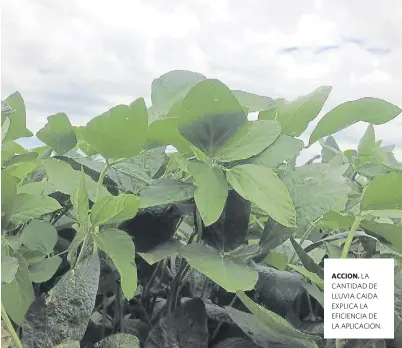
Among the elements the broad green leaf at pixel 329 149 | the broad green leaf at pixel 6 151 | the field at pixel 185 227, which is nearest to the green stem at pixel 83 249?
the field at pixel 185 227

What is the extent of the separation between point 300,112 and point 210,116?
0.11 m

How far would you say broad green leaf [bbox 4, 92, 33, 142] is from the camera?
1.37 ft

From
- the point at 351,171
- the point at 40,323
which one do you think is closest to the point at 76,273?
the point at 40,323

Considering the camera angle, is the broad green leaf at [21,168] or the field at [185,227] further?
the broad green leaf at [21,168]

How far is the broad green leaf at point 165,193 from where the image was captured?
329 mm

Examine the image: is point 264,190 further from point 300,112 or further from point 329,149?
point 329,149

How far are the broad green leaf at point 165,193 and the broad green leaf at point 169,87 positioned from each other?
3.2 inches

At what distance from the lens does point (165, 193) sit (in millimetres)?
335

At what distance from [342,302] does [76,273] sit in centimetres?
16

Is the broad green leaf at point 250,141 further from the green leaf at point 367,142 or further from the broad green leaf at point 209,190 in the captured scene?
the green leaf at point 367,142

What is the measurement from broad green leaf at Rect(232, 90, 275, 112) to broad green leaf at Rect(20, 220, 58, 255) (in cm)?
16

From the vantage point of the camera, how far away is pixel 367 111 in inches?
15.5

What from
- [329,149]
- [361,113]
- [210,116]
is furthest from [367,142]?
[210,116]

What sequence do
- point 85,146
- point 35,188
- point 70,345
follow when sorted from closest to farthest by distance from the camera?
point 70,345 < point 35,188 < point 85,146
